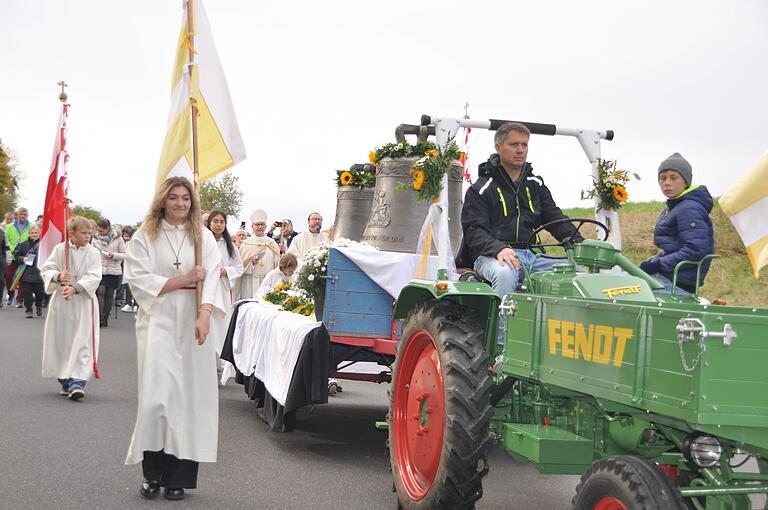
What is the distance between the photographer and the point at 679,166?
6.67 metres

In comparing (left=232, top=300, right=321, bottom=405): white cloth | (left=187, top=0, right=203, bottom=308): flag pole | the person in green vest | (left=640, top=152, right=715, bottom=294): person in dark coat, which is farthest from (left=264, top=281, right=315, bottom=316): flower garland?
the person in green vest

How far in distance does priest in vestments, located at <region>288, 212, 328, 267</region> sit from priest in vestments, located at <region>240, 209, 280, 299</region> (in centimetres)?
85

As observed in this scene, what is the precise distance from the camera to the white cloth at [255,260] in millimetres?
15198

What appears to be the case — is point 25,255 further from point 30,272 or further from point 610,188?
point 610,188

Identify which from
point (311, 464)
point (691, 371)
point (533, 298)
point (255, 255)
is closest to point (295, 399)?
point (311, 464)

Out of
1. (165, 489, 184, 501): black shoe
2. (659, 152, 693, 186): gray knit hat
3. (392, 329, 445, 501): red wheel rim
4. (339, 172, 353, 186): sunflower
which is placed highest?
(339, 172, 353, 186): sunflower

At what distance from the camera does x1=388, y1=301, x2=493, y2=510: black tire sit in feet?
17.1

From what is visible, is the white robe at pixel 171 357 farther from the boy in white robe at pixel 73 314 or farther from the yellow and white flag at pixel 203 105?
the boy in white robe at pixel 73 314

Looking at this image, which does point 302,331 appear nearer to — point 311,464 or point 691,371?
point 311,464

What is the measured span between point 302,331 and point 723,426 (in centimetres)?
508

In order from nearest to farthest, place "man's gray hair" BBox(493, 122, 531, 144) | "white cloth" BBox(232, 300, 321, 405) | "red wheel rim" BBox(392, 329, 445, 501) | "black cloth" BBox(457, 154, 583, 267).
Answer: "red wheel rim" BBox(392, 329, 445, 501) → "black cloth" BBox(457, 154, 583, 267) → "man's gray hair" BBox(493, 122, 531, 144) → "white cloth" BBox(232, 300, 321, 405)

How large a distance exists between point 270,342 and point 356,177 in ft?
8.23

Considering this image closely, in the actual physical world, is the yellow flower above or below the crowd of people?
above

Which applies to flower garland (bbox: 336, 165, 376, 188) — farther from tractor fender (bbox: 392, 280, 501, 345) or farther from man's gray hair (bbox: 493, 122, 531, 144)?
tractor fender (bbox: 392, 280, 501, 345)
